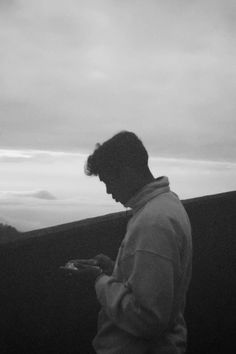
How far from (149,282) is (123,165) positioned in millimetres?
587

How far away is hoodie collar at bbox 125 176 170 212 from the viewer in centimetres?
205

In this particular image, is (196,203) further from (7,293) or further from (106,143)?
(106,143)

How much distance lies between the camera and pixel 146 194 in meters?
2.06

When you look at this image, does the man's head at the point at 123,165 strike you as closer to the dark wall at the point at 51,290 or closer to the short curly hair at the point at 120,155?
the short curly hair at the point at 120,155

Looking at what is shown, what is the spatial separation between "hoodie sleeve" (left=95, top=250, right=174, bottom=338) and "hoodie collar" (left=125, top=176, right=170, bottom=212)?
0.28 m

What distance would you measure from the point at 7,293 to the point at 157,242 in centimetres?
257

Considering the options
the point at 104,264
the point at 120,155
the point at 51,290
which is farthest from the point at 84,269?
the point at 51,290

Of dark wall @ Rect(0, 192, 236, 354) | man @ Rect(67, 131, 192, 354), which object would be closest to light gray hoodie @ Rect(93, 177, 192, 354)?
man @ Rect(67, 131, 192, 354)

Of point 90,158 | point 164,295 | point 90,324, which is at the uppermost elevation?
point 90,158

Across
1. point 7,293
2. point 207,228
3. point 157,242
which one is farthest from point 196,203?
point 157,242

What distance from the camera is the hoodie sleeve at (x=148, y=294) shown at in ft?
5.84

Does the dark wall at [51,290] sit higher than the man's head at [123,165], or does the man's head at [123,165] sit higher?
the man's head at [123,165]

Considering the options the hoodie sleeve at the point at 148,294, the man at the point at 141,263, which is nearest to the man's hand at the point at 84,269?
the man at the point at 141,263

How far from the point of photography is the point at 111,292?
6.38 ft
